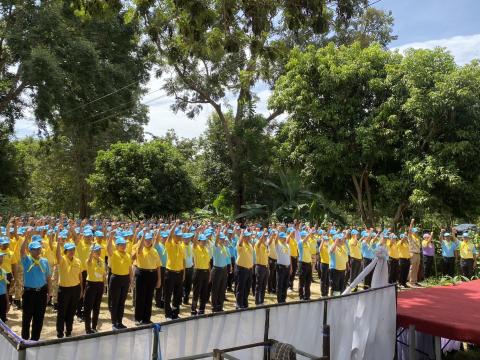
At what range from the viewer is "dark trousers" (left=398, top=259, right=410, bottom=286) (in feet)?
48.3

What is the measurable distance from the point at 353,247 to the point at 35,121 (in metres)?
15.0

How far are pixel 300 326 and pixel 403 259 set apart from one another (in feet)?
33.5

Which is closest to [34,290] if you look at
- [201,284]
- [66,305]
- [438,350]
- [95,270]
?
[66,305]

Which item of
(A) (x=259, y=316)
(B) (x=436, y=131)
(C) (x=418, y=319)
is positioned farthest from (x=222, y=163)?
(A) (x=259, y=316)

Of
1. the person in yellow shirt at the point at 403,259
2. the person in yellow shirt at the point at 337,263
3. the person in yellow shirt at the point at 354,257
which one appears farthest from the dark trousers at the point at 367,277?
the person in yellow shirt at the point at 337,263

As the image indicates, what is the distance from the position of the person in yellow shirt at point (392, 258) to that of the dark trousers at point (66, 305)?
9.29m

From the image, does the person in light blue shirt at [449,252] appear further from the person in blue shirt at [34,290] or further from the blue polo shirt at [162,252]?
the person in blue shirt at [34,290]

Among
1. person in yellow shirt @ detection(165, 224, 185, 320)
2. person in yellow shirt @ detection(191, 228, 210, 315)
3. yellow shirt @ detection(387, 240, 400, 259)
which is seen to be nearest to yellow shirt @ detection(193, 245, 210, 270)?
person in yellow shirt @ detection(191, 228, 210, 315)

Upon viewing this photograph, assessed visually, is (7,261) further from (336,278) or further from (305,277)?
(336,278)

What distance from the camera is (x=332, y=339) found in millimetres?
5938

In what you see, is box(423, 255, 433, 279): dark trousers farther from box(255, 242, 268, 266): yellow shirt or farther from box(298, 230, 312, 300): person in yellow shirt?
box(255, 242, 268, 266): yellow shirt

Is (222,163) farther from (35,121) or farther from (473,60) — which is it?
(473,60)

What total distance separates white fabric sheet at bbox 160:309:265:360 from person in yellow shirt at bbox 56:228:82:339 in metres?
3.99

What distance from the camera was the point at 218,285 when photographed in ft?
33.0
